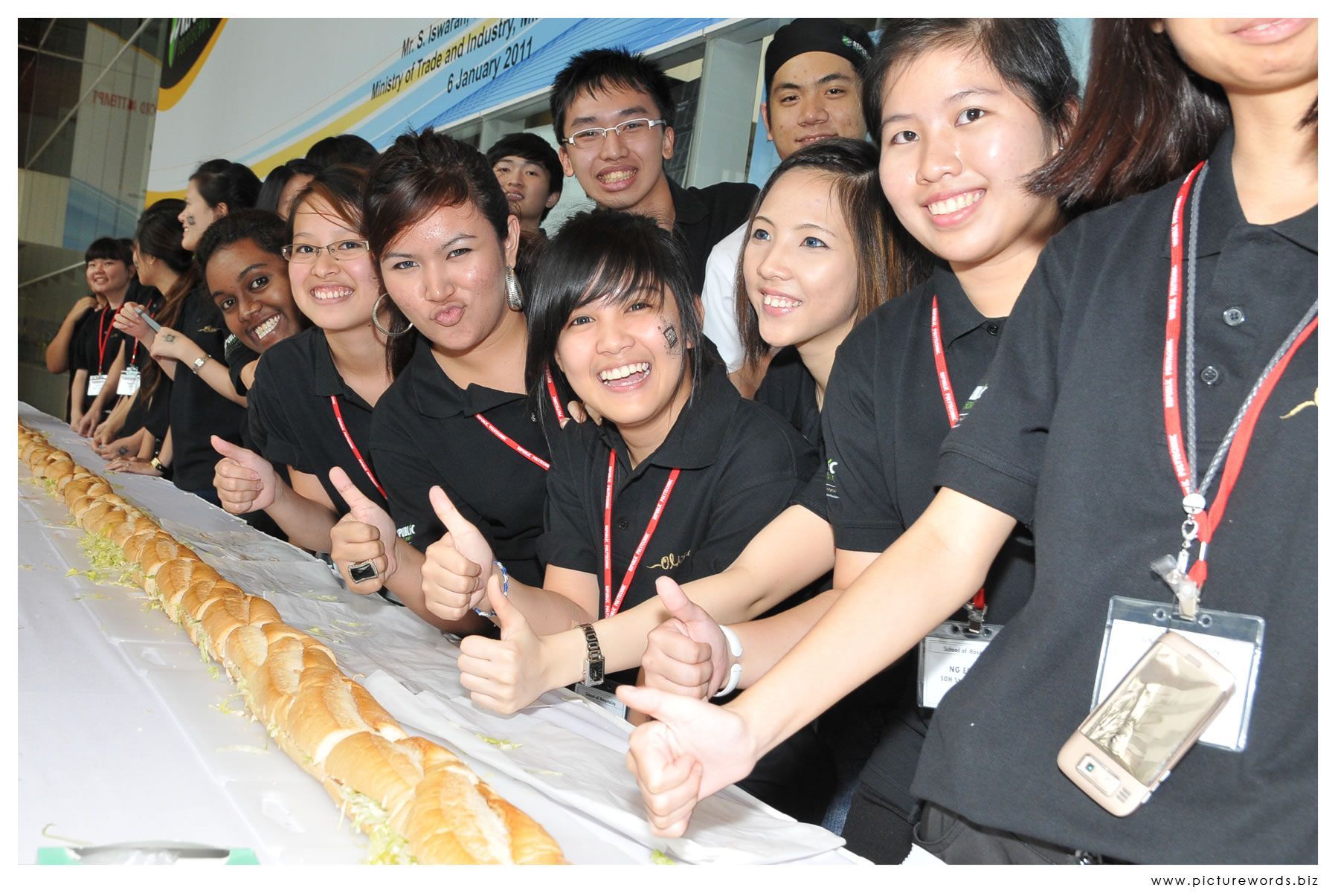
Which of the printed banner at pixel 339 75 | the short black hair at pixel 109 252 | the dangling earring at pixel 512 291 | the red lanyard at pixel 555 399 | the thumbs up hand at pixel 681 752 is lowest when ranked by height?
the thumbs up hand at pixel 681 752

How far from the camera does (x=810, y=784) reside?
1.57 meters

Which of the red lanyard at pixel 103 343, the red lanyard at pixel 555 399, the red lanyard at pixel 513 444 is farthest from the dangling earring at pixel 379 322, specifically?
the red lanyard at pixel 103 343

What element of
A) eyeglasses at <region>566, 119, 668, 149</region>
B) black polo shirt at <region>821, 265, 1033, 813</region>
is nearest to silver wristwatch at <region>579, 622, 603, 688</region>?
black polo shirt at <region>821, 265, 1033, 813</region>

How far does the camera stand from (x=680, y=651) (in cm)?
108

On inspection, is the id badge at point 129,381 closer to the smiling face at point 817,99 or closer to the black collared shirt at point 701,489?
the smiling face at point 817,99

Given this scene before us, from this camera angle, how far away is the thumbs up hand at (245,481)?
2361 mm

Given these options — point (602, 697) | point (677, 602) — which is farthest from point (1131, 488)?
point (602, 697)

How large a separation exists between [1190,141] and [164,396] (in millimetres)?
4308

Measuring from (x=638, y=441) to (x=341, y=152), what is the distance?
2041mm

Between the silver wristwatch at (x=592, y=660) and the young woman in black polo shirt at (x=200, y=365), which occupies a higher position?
the young woman in black polo shirt at (x=200, y=365)

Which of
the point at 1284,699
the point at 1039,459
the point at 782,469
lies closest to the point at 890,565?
the point at 1039,459

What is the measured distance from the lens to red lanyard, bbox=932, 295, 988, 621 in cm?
123

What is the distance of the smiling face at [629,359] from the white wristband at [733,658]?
55 centimetres
